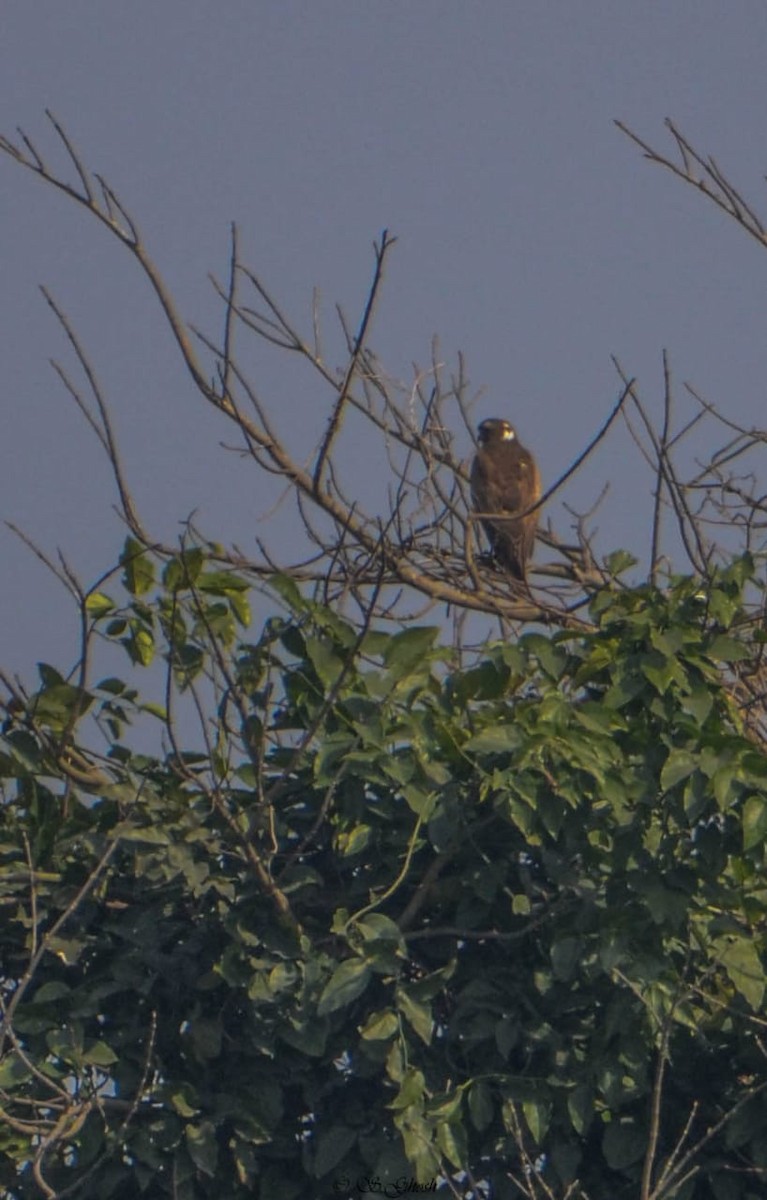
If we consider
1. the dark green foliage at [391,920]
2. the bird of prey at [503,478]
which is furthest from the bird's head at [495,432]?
the dark green foliage at [391,920]

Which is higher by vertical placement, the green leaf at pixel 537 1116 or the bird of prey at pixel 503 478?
the bird of prey at pixel 503 478

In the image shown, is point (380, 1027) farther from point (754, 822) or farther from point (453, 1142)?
point (754, 822)

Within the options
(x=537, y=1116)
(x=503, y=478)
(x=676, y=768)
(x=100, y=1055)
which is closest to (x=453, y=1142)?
(x=537, y=1116)

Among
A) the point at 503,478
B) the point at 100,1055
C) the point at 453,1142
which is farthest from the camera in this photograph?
the point at 503,478

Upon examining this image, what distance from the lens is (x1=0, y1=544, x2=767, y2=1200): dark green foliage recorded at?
3.88m

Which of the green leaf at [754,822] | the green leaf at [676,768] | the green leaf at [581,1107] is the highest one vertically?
the green leaf at [676,768]

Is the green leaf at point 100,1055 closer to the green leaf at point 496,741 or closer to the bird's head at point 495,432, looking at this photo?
the green leaf at point 496,741

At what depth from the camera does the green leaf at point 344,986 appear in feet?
12.4

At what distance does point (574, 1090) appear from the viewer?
3902mm

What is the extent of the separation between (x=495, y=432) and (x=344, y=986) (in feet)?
15.7

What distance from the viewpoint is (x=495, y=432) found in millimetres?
8289

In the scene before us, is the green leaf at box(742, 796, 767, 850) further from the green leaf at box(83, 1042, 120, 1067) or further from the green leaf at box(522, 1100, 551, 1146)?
the green leaf at box(83, 1042, 120, 1067)

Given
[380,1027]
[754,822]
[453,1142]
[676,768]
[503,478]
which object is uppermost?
[503,478]

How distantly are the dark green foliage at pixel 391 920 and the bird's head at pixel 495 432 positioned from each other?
158 inches
